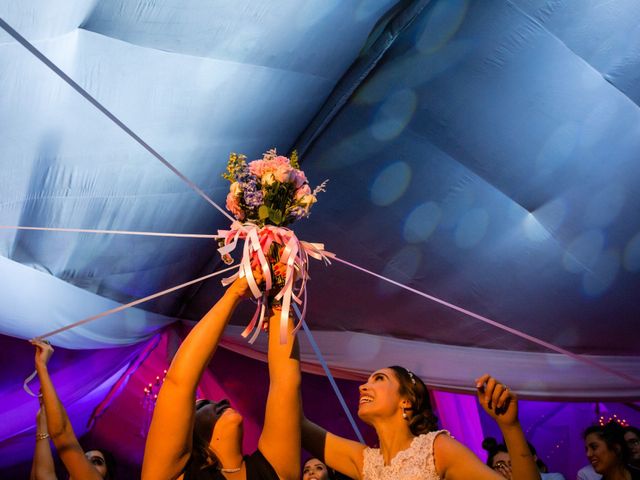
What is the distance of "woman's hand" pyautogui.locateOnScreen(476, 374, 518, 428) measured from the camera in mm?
1720

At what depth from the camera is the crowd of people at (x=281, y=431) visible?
1.74 metres

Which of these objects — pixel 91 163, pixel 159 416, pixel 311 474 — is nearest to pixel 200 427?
pixel 159 416

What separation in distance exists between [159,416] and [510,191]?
310cm

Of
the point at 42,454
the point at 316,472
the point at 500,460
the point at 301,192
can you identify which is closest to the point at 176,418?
the point at 301,192

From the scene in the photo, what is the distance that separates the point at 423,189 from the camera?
173 inches

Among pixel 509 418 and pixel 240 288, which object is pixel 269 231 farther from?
pixel 509 418

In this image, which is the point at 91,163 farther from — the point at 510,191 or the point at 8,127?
the point at 510,191

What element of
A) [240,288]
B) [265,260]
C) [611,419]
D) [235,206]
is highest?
[611,419]

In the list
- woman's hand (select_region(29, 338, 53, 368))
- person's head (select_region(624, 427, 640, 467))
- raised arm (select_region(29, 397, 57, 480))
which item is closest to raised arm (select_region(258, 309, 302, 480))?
woman's hand (select_region(29, 338, 53, 368))

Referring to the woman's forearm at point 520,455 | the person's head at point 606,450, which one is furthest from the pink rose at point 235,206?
the person's head at point 606,450

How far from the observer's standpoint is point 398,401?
7.27 ft

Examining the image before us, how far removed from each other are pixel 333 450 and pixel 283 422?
43 centimetres

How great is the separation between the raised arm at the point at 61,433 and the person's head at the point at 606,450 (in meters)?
2.81

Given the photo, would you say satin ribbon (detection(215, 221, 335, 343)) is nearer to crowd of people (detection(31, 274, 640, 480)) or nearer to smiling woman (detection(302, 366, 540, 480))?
crowd of people (detection(31, 274, 640, 480))
